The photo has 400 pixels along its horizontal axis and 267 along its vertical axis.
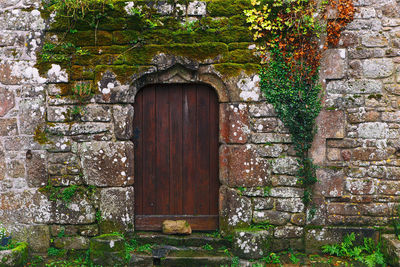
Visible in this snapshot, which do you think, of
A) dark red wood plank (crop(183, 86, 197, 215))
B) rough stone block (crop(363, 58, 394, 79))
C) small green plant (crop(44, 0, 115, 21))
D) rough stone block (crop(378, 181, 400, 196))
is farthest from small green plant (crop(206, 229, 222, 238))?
small green plant (crop(44, 0, 115, 21))

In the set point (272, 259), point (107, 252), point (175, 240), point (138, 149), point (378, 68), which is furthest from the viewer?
point (138, 149)

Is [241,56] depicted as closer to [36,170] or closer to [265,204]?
[265,204]

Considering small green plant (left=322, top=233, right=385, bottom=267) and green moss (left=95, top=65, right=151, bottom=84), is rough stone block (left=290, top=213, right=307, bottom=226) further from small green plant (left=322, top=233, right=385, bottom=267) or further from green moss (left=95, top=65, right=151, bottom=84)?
green moss (left=95, top=65, right=151, bottom=84)

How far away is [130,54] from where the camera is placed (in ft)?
12.6

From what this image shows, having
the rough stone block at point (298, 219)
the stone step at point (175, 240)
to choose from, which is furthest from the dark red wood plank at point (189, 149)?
the rough stone block at point (298, 219)

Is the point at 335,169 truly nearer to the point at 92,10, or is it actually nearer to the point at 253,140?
the point at 253,140

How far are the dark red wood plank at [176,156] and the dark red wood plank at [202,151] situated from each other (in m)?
0.23

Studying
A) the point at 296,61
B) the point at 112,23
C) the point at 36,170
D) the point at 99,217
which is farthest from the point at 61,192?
the point at 296,61

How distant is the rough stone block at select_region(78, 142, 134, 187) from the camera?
3.82 m

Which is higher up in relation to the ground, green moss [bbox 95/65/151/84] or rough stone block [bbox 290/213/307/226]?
green moss [bbox 95/65/151/84]

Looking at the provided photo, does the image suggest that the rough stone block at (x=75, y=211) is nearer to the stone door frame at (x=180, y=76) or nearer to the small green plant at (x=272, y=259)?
the stone door frame at (x=180, y=76)

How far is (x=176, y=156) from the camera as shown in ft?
13.7

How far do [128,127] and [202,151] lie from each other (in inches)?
40.6

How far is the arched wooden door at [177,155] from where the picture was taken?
163 inches
